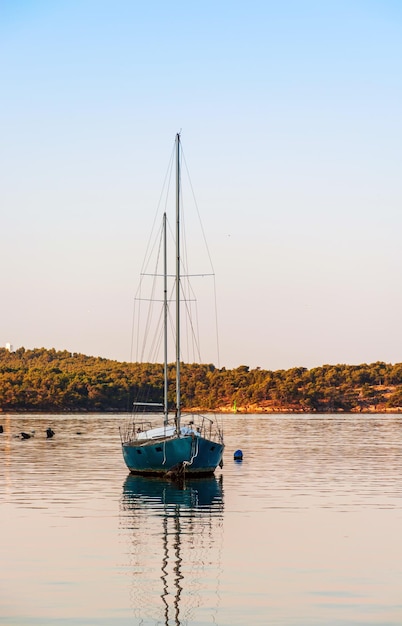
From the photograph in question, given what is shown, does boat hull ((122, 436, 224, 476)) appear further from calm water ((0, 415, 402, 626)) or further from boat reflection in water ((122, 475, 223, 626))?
boat reflection in water ((122, 475, 223, 626))

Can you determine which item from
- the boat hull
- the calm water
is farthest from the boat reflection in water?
the boat hull

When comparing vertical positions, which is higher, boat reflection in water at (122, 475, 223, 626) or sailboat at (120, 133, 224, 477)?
sailboat at (120, 133, 224, 477)

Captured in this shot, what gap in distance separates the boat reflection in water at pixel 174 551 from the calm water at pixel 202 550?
53 millimetres

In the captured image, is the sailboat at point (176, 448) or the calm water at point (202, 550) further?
the sailboat at point (176, 448)

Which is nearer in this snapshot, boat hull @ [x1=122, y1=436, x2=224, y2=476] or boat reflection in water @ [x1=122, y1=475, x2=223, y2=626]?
boat reflection in water @ [x1=122, y1=475, x2=223, y2=626]

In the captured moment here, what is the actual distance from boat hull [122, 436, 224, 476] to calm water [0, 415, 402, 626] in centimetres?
116

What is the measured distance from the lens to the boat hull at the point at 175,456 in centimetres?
6456

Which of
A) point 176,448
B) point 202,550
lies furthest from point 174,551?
point 176,448

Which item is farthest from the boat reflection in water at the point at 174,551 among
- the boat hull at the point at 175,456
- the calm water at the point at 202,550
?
the boat hull at the point at 175,456

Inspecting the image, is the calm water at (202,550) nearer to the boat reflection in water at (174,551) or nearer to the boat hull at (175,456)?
the boat reflection in water at (174,551)

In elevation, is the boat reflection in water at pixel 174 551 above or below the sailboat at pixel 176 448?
below

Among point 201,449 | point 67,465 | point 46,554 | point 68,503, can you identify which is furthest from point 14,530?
point 67,465

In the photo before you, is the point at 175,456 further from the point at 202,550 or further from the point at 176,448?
the point at 202,550

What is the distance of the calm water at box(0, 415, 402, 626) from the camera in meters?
27.4
